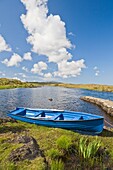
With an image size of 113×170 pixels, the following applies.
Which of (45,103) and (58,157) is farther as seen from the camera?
(45,103)

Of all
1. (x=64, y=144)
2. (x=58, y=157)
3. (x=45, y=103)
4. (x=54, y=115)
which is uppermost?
(x=64, y=144)

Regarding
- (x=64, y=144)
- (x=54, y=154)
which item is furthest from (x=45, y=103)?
(x=54, y=154)

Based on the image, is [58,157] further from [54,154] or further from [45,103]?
[45,103]

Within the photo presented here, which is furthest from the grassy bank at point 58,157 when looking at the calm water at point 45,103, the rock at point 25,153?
the calm water at point 45,103

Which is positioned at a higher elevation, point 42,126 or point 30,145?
point 30,145

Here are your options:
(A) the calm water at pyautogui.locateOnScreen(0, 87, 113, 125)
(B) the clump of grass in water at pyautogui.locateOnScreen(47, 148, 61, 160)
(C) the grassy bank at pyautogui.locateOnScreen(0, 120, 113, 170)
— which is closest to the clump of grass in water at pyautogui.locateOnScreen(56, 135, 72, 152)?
(C) the grassy bank at pyautogui.locateOnScreen(0, 120, 113, 170)

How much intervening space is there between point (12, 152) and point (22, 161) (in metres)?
0.75

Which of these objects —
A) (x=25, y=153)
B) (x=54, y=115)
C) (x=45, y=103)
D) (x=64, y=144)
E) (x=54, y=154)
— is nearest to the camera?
(x=25, y=153)

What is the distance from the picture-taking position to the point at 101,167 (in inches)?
298

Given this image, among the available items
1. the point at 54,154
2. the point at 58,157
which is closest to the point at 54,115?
the point at 54,154

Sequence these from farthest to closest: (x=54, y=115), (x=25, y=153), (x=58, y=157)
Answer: (x=54, y=115), (x=58, y=157), (x=25, y=153)

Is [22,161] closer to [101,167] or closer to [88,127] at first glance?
[101,167]

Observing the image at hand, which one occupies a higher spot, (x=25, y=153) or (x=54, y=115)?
(x=25, y=153)

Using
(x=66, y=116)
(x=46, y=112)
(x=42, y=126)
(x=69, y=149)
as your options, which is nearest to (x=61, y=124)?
(x=42, y=126)
